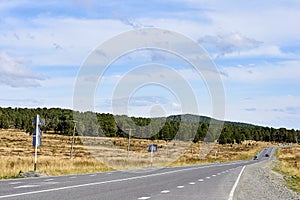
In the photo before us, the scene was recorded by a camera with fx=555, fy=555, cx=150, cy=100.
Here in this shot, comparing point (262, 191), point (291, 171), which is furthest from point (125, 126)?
point (262, 191)

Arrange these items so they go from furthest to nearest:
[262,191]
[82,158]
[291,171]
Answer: [82,158] → [291,171] → [262,191]

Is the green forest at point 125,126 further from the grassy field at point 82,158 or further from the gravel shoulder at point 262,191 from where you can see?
the gravel shoulder at point 262,191

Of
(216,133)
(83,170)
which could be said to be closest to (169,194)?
(83,170)

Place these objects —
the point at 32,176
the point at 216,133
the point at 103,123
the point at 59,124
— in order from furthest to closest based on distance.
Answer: the point at 216,133 < the point at 59,124 < the point at 103,123 < the point at 32,176

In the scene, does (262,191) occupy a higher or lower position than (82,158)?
lower

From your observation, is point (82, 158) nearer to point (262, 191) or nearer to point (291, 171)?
point (291, 171)

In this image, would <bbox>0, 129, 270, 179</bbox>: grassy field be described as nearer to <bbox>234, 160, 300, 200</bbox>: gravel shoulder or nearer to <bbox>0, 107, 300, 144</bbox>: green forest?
<bbox>0, 107, 300, 144</bbox>: green forest

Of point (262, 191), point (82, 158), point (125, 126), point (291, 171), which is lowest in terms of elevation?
point (262, 191)

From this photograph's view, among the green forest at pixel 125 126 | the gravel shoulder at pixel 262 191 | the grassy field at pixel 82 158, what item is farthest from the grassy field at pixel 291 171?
the green forest at pixel 125 126

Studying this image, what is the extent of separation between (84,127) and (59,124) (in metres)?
42.2

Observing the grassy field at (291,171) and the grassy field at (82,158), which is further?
the grassy field at (82,158)

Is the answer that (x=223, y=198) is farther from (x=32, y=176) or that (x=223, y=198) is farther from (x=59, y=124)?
(x=59, y=124)

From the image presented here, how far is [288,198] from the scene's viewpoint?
2002cm

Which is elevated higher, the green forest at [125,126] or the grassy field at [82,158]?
the green forest at [125,126]
